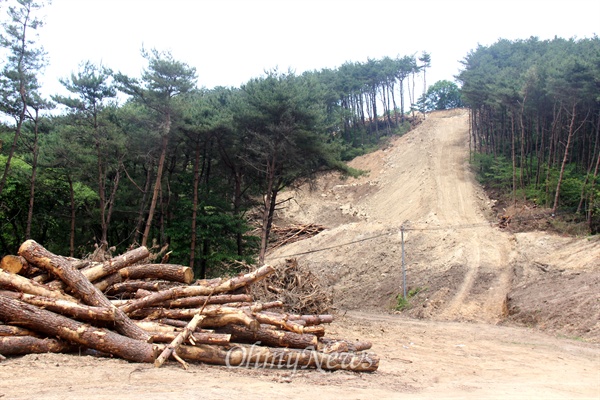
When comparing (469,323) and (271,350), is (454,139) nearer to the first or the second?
(469,323)

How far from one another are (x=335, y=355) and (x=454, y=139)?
158 ft

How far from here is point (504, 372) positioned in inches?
384

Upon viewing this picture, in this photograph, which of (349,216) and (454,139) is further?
(454,139)

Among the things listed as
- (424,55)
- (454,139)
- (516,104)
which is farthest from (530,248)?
(424,55)

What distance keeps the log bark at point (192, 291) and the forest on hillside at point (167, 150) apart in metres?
12.4

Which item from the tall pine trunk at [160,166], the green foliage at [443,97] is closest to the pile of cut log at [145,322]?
the tall pine trunk at [160,166]

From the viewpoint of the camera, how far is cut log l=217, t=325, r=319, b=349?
8.45 m

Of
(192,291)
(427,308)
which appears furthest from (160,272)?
(427,308)

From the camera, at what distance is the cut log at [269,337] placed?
8.45 m

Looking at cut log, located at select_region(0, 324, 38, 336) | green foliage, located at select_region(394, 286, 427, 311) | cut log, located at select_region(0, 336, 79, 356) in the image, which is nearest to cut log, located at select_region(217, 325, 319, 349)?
cut log, located at select_region(0, 336, 79, 356)

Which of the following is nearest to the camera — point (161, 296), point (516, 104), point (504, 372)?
point (161, 296)

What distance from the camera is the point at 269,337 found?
27.8 feet

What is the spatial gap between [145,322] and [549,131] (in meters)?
34.5

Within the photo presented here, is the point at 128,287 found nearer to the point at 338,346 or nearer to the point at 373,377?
the point at 338,346
